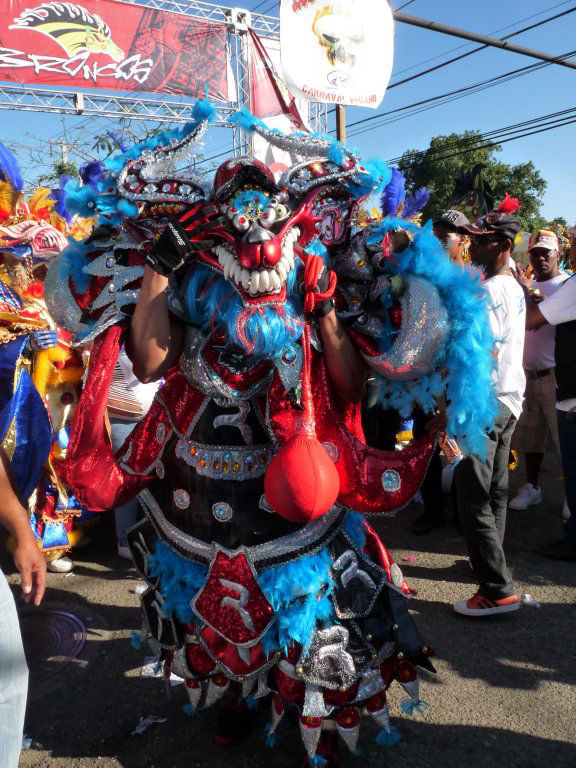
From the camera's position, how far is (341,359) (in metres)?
1.69

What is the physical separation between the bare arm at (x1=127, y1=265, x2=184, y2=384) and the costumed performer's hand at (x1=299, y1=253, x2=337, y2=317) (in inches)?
15.7

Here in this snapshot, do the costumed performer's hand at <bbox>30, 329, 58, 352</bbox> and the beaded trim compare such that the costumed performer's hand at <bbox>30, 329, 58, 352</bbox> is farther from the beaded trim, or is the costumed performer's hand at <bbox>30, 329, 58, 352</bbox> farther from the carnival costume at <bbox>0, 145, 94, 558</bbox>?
the beaded trim

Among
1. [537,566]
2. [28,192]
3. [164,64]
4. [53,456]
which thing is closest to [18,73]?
[164,64]

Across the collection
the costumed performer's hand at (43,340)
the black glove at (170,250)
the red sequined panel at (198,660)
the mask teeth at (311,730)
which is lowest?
the mask teeth at (311,730)

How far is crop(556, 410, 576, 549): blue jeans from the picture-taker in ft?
11.4

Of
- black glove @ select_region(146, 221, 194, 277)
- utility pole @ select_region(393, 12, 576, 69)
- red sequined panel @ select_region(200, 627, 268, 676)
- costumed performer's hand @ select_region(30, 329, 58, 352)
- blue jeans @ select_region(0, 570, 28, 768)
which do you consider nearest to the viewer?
blue jeans @ select_region(0, 570, 28, 768)

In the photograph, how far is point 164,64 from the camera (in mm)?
9289

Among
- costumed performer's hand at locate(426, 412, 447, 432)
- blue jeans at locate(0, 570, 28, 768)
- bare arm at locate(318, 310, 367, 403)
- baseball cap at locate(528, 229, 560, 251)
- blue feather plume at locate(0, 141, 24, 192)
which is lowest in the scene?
blue jeans at locate(0, 570, 28, 768)

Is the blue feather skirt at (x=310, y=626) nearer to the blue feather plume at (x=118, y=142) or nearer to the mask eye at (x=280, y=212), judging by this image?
the mask eye at (x=280, y=212)

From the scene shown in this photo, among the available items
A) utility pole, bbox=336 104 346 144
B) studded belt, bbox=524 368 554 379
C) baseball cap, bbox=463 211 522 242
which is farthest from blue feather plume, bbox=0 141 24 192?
utility pole, bbox=336 104 346 144

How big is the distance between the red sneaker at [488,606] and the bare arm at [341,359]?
1.74m

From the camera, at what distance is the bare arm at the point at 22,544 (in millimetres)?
1649

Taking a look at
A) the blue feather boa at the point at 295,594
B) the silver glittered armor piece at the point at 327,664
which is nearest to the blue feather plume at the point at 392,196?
the blue feather boa at the point at 295,594

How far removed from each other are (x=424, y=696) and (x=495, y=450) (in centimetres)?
124
